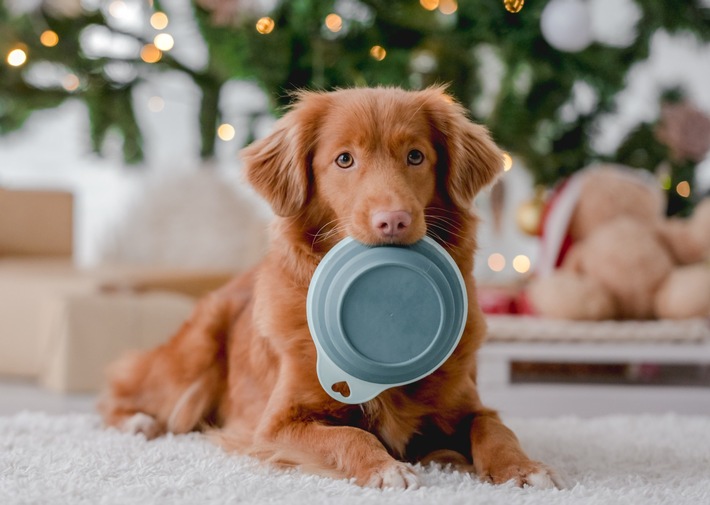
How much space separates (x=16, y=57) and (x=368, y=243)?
3182 millimetres

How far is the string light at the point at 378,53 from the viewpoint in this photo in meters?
4.00

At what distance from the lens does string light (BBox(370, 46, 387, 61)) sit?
157 inches

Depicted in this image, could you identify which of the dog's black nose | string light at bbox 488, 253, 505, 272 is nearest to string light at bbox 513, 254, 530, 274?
string light at bbox 488, 253, 505, 272

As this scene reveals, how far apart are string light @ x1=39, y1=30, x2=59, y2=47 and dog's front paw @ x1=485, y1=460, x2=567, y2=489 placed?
140 inches

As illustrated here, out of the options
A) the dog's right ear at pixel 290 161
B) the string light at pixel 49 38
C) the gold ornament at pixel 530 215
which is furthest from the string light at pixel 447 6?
the dog's right ear at pixel 290 161

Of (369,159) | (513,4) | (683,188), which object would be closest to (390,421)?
(369,159)

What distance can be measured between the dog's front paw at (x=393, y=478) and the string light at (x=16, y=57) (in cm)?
340

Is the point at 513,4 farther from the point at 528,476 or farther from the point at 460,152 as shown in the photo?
the point at 528,476

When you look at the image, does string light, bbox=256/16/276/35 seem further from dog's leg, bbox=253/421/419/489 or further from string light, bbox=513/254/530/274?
dog's leg, bbox=253/421/419/489

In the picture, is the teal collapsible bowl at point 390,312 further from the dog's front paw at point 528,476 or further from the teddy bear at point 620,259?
the teddy bear at point 620,259

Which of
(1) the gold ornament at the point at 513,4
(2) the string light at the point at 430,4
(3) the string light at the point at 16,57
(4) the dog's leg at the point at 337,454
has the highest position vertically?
(2) the string light at the point at 430,4

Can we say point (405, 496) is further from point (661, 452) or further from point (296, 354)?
point (661, 452)

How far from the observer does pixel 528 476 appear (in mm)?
1615

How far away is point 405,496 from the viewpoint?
4.96ft
